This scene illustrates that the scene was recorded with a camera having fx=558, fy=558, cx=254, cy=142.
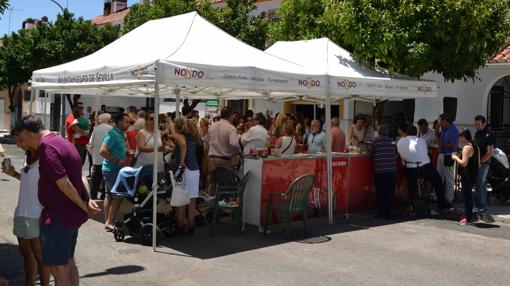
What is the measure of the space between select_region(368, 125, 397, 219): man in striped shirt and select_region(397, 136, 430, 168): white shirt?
244mm

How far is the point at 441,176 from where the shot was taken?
35.0ft

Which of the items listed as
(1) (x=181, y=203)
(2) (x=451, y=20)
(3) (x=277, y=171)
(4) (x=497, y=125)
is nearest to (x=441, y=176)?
(2) (x=451, y=20)

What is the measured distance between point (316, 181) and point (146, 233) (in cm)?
303

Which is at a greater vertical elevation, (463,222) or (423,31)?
(423,31)

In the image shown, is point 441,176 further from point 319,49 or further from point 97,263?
point 97,263

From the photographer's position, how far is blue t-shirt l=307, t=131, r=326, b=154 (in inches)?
412

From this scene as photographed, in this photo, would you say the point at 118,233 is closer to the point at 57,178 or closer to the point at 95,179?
the point at 95,179

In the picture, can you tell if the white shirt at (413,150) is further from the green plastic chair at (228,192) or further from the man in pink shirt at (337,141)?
the green plastic chair at (228,192)

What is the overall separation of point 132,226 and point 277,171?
2.32 m

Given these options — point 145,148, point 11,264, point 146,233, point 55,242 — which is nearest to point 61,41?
point 145,148

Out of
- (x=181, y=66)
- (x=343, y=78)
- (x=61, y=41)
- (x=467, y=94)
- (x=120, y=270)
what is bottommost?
(x=120, y=270)

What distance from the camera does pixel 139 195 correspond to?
24.5 feet

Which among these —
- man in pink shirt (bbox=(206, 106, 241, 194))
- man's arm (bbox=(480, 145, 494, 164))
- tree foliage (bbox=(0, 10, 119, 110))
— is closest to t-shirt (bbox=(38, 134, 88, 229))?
man in pink shirt (bbox=(206, 106, 241, 194))

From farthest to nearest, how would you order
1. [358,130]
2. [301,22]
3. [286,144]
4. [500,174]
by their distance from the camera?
1. [301,22]
2. [358,130]
3. [500,174]
4. [286,144]
